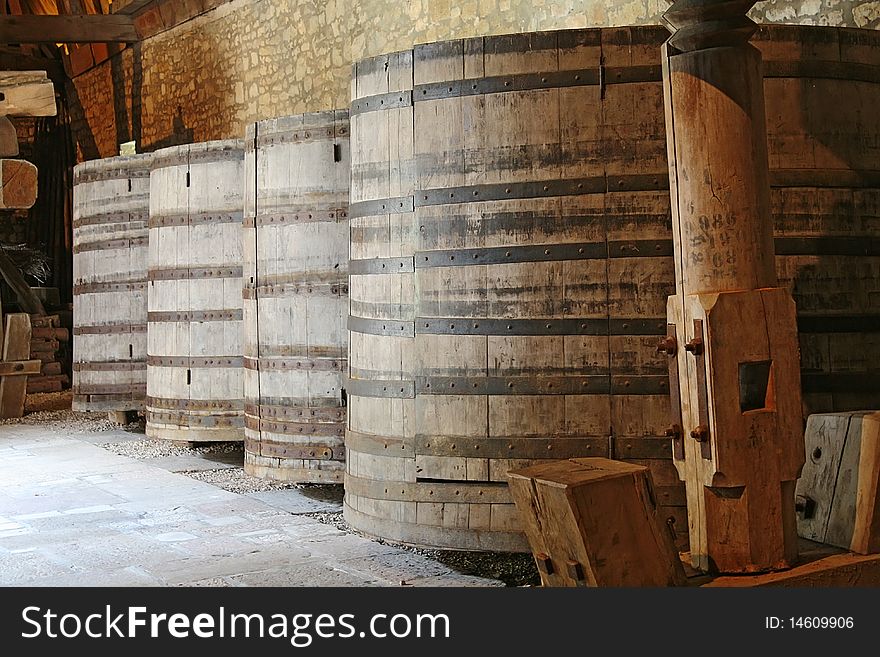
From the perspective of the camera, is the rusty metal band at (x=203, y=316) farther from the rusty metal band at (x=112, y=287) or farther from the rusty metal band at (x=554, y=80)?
the rusty metal band at (x=554, y=80)

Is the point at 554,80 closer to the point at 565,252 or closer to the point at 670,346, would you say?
the point at 565,252

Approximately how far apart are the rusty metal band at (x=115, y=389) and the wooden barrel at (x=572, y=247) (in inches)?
177

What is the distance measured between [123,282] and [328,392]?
3.14 meters

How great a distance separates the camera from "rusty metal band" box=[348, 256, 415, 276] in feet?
14.5

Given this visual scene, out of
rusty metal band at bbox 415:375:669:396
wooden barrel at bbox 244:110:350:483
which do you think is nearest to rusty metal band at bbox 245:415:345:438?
wooden barrel at bbox 244:110:350:483

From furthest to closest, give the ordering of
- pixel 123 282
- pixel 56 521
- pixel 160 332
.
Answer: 1. pixel 123 282
2. pixel 160 332
3. pixel 56 521

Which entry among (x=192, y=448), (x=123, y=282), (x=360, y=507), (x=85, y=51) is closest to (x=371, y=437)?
(x=360, y=507)

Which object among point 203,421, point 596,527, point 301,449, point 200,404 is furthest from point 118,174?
point 596,527

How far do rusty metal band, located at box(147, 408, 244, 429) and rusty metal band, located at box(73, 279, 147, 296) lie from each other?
1402 mm

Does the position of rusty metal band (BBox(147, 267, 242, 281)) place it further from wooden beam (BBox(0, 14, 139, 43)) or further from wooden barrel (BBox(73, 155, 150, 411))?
wooden beam (BBox(0, 14, 139, 43))

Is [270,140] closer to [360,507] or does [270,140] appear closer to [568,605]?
[360,507]

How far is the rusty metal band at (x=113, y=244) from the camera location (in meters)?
8.12

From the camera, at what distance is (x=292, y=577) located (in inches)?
156

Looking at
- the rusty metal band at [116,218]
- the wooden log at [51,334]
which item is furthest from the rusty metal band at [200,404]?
the wooden log at [51,334]
